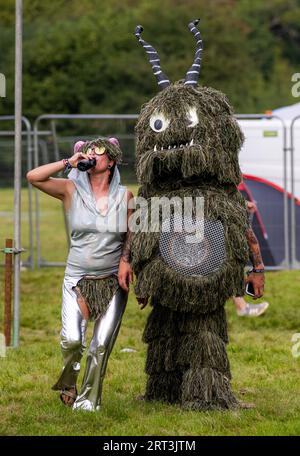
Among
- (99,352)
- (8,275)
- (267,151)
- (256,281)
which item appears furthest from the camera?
(267,151)

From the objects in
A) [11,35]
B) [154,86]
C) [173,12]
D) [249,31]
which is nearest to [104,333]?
[11,35]

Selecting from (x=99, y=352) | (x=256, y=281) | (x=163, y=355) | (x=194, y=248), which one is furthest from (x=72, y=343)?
(x=256, y=281)

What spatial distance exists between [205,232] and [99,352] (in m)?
1.00

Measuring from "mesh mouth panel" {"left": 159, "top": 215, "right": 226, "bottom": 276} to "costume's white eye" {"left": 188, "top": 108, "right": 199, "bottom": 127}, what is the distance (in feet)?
1.91

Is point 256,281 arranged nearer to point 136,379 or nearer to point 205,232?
point 205,232

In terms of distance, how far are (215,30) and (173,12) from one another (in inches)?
73.2

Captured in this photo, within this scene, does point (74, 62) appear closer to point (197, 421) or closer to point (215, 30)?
point (215, 30)

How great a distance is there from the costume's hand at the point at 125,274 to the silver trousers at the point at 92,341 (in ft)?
0.18

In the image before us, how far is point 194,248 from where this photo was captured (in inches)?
261

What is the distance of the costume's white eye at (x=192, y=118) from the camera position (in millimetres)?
6543

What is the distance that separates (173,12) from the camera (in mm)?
42531

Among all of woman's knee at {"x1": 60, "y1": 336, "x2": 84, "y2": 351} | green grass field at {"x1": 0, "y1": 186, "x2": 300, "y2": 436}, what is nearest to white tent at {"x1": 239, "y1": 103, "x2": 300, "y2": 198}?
green grass field at {"x1": 0, "y1": 186, "x2": 300, "y2": 436}

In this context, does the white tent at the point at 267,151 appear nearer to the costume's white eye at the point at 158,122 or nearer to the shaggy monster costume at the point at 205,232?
the shaggy monster costume at the point at 205,232

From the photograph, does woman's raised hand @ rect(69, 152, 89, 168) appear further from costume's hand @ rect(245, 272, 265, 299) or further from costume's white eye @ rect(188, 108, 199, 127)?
costume's hand @ rect(245, 272, 265, 299)
